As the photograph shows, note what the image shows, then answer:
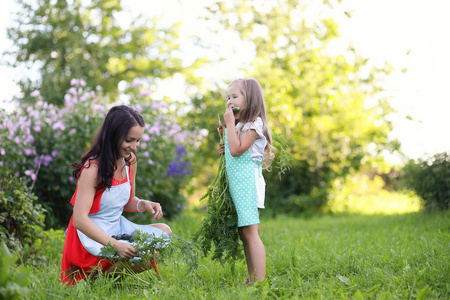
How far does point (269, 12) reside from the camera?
8.68 meters

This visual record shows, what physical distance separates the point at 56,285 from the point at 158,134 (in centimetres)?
323

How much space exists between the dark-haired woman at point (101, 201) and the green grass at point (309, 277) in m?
0.12

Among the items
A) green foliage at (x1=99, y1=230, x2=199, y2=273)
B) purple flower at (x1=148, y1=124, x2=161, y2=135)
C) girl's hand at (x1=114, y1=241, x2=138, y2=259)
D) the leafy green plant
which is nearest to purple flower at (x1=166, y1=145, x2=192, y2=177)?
purple flower at (x1=148, y1=124, x2=161, y2=135)

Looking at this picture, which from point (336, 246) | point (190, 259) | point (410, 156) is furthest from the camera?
point (410, 156)

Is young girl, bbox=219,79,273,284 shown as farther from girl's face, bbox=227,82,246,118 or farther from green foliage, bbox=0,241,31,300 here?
green foliage, bbox=0,241,31,300

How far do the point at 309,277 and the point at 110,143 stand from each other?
60.4 inches

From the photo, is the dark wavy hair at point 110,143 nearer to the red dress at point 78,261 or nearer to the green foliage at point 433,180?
the red dress at point 78,261

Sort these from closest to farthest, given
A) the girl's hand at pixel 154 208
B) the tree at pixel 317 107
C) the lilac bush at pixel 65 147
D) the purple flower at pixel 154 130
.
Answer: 1. the girl's hand at pixel 154 208
2. the lilac bush at pixel 65 147
3. the purple flower at pixel 154 130
4. the tree at pixel 317 107

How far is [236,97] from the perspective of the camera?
292 cm

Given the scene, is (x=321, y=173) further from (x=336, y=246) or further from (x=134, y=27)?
(x=134, y=27)

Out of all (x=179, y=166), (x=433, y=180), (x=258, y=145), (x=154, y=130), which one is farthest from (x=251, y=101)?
(x=433, y=180)

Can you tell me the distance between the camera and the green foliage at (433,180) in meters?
5.46

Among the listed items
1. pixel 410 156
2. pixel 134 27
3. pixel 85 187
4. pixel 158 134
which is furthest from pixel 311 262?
pixel 134 27

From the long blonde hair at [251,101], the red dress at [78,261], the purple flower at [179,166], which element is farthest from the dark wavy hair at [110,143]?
the purple flower at [179,166]
